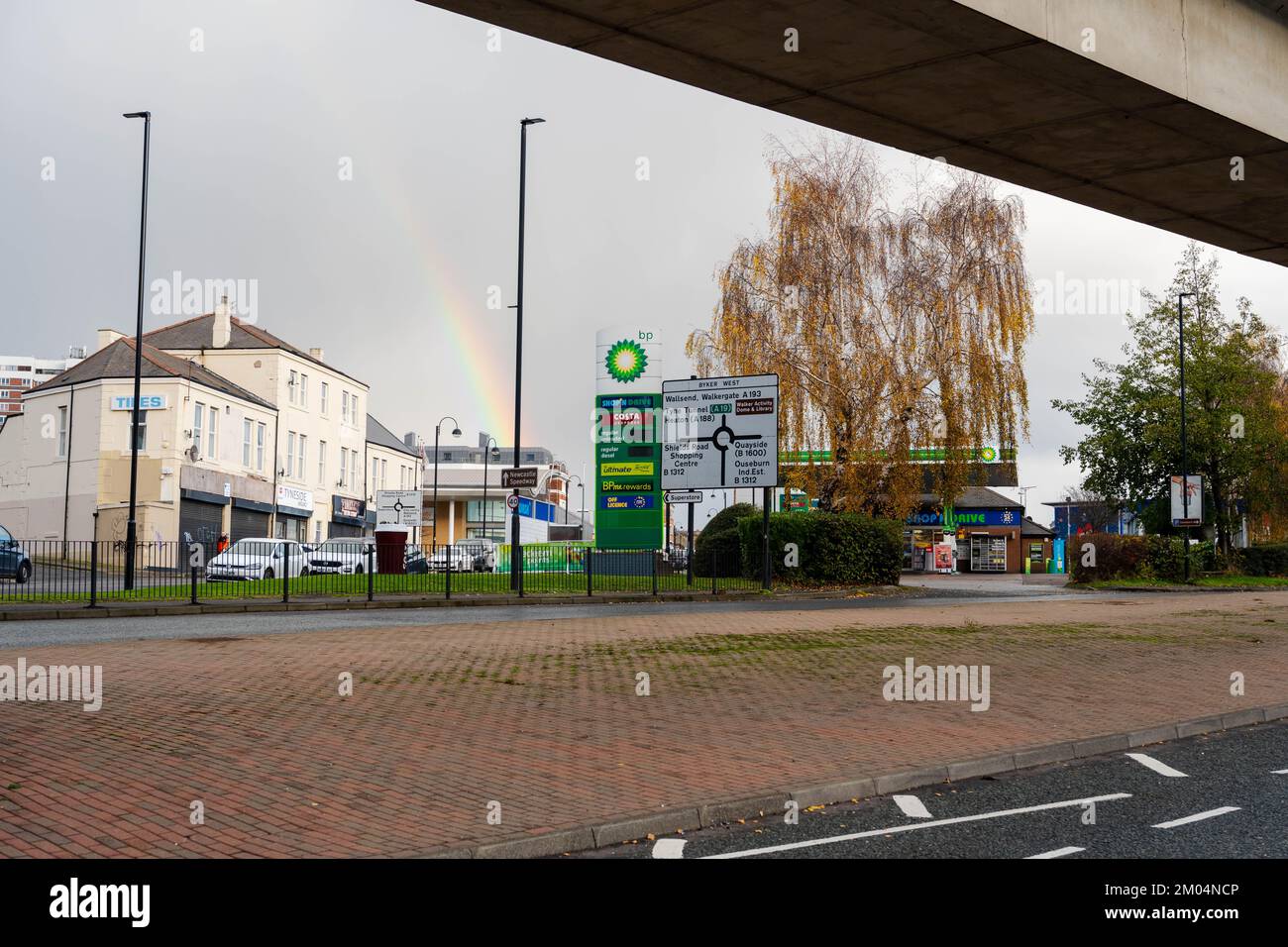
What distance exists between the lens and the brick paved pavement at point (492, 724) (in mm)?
6504

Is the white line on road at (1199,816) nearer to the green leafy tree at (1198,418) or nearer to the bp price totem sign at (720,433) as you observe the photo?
the bp price totem sign at (720,433)

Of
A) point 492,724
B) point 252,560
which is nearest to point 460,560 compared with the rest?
point 252,560

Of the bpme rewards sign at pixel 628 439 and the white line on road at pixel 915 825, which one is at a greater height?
the bpme rewards sign at pixel 628 439

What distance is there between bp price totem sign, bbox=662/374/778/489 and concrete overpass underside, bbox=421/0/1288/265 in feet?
58.3

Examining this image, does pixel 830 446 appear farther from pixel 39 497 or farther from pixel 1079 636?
pixel 39 497

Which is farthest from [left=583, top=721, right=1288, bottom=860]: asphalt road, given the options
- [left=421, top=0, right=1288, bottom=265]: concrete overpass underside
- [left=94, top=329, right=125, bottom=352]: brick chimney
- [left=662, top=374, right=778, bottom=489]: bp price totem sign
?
[left=94, top=329, right=125, bottom=352]: brick chimney

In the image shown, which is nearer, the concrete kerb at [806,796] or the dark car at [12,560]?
the concrete kerb at [806,796]

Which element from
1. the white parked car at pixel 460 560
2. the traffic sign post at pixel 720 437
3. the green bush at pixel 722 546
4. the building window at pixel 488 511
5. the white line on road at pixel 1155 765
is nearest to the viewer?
the white line on road at pixel 1155 765

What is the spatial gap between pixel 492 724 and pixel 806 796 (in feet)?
10.6

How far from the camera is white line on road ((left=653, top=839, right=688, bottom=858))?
6.09 metres

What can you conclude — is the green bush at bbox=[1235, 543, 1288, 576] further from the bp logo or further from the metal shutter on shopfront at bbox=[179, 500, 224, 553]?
the metal shutter on shopfront at bbox=[179, 500, 224, 553]

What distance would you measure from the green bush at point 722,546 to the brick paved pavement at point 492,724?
1647cm

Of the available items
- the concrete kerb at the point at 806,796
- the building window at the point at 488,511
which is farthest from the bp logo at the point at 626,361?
the building window at the point at 488,511
